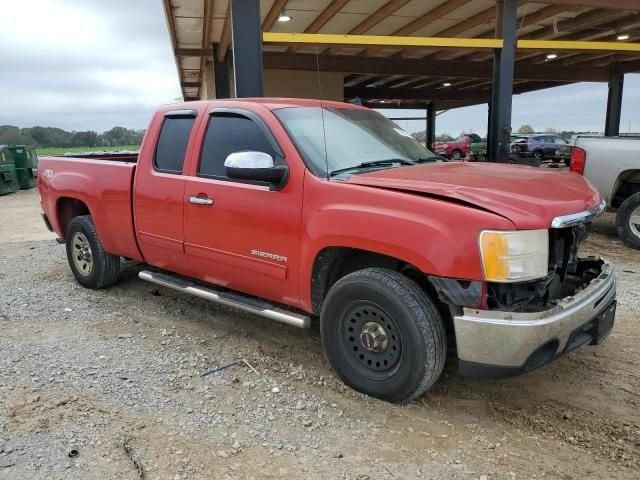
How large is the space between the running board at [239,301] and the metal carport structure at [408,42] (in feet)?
7.89

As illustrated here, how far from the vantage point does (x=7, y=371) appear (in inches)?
145

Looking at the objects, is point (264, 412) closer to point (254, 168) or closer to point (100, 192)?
point (254, 168)

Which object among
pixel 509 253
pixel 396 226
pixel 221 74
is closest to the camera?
pixel 509 253

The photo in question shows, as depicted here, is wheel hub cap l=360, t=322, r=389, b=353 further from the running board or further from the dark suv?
the dark suv

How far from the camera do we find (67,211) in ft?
19.0

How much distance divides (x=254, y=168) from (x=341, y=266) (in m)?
0.87

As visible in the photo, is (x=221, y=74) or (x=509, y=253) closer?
(x=509, y=253)

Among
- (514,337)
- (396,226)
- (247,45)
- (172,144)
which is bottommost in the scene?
(514,337)

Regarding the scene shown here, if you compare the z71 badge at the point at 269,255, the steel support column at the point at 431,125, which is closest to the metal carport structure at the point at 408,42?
the z71 badge at the point at 269,255

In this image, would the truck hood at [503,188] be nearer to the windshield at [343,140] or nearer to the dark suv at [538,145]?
the windshield at [343,140]

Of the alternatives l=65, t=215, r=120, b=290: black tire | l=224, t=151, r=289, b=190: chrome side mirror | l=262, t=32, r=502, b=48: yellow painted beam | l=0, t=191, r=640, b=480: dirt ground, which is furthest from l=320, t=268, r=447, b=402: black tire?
l=262, t=32, r=502, b=48: yellow painted beam

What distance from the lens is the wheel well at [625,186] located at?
7.14 meters

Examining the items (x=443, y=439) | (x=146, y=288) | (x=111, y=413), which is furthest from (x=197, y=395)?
(x=146, y=288)

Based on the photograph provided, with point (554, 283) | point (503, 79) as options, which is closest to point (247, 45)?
point (503, 79)
